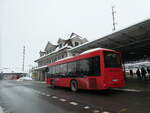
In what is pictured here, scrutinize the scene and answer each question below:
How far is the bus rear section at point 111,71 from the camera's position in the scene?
8.90 metres

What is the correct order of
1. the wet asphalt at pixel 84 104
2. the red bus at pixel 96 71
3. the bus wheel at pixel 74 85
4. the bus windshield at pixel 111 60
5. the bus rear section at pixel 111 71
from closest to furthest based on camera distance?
the wet asphalt at pixel 84 104
the bus rear section at pixel 111 71
the red bus at pixel 96 71
the bus windshield at pixel 111 60
the bus wheel at pixel 74 85

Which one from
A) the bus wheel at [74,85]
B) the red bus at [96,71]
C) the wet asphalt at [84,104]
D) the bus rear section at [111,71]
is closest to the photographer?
the wet asphalt at [84,104]

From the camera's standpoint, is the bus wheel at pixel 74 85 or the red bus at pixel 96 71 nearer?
the red bus at pixel 96 71

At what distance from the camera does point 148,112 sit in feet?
16.6

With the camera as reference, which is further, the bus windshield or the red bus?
the bus windshield

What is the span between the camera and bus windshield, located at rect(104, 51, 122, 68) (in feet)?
30.4

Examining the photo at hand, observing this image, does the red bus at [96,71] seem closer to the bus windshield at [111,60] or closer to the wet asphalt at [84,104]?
the bus windshield at [111,60]

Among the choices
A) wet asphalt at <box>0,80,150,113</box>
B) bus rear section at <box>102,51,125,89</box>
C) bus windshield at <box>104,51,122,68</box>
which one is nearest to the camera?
wet asphalt at <box>0,80,150,113</box>

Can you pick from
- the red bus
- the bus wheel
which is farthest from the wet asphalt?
the bus wheel

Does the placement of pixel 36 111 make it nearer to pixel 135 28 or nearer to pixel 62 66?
pixel 62 66

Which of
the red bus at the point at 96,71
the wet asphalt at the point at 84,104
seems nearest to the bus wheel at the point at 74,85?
the red bus at the point at 96,71

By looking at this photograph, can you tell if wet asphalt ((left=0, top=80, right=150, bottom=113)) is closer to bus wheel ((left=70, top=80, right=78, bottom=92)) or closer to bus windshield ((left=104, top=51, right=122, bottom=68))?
bus wheel ((left=70, top=80, right=78, bottom=92))

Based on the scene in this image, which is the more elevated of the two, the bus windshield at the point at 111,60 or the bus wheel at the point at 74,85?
the bus windshield at the point at 111,60

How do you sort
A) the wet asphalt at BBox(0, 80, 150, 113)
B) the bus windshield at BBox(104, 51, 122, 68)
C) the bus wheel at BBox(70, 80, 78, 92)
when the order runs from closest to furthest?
the wet asphalt at BBox(0, 80, 150, 113), the bus windshield at BBox(104, 51, 122, 68), the bus wheel at BBox(70, 80, 78, 92)
